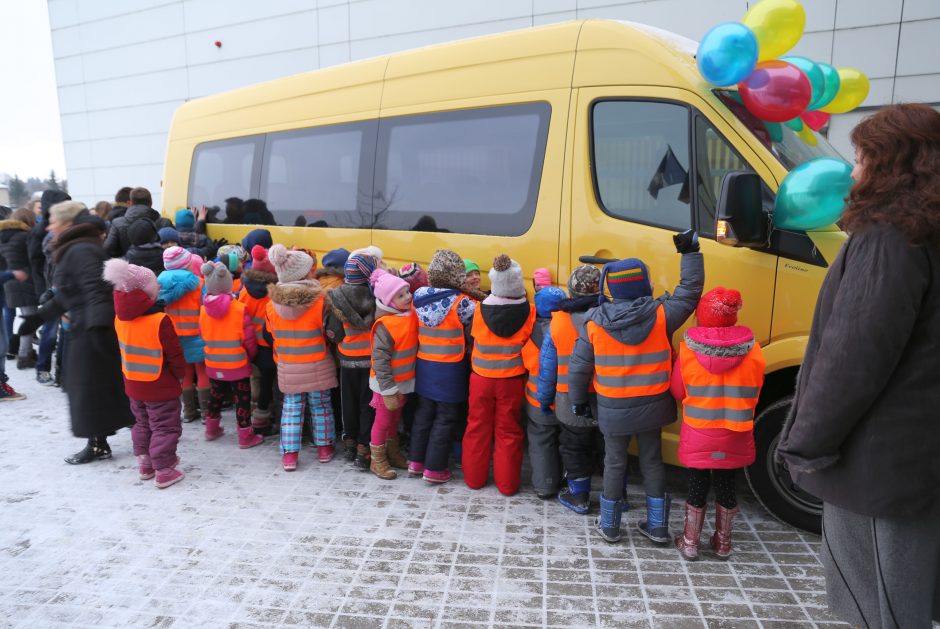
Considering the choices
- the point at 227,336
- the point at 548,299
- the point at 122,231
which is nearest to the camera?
the point at 548,299

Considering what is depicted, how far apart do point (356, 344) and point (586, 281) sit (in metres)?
1.78

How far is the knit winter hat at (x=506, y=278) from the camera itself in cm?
383

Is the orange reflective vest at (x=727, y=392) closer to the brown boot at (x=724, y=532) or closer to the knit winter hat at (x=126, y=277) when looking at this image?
the brown boot at (x=724, y=532)

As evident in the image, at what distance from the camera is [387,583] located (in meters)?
3.19

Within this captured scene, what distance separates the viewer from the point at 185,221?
22.0 ft

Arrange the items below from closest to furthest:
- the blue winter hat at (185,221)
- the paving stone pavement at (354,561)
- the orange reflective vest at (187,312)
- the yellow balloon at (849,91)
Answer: the paving stone pavement at (354,561) → the yellow balloon at (849,91) → the orange reflective vest at (187,312) → the blue winter hat at (185,221)

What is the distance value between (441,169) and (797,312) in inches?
105

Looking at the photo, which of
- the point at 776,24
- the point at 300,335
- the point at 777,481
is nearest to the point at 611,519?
the point at 777,481

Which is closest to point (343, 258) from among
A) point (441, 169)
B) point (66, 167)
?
point (441, 169)

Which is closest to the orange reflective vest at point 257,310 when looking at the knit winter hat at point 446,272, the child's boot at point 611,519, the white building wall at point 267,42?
the knit winter hat at point 446,272

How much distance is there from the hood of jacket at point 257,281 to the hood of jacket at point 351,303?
2.95ft

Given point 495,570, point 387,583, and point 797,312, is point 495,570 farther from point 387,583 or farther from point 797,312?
point 797,312

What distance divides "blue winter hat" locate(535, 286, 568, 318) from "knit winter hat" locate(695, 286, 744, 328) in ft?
2.83

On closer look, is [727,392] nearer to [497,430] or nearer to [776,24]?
[497,430]
